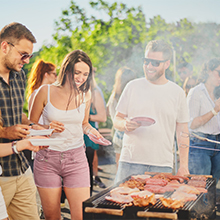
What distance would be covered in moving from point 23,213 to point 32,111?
81 centimetres

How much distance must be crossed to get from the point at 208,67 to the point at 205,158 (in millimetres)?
1028

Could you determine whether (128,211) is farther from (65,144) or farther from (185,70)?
(185,70)

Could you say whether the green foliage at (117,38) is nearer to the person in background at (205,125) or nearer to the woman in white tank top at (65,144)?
the person in background at (205,125)

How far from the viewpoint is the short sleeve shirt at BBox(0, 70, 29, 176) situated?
2.15 m

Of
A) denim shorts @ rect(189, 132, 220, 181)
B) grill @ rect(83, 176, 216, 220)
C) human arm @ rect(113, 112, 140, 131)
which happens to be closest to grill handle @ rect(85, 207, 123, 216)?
grill @ rect(83, 176, 216, 220)

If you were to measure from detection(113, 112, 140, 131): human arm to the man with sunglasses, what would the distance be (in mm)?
839

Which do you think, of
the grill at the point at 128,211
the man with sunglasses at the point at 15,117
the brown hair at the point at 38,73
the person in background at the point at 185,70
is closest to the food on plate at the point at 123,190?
the grill at the point at 128,211

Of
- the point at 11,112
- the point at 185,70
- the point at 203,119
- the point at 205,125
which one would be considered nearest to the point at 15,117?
the point at 11,112

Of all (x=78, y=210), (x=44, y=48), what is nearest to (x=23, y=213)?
(x=78, y=210)

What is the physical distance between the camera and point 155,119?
2705mm

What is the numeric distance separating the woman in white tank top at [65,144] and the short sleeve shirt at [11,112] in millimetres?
215

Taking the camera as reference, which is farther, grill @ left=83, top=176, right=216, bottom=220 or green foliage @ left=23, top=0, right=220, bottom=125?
green foliage @ left=23, top=0, right=220, bottom=125

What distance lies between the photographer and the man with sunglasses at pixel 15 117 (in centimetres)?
207

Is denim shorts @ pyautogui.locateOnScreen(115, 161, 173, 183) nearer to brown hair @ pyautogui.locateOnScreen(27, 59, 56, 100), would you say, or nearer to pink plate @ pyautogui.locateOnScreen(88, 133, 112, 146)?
pink plate @ pyautogui.locateOnScreen(88, 133, 112, 146)
